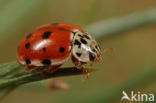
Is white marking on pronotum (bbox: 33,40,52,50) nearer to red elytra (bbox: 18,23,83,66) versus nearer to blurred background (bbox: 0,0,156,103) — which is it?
red elytra (bbox: 18,23,83,66)

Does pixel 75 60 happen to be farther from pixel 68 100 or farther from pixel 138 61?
pixel 138 61

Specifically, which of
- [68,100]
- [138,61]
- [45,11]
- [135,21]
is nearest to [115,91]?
[68,100]

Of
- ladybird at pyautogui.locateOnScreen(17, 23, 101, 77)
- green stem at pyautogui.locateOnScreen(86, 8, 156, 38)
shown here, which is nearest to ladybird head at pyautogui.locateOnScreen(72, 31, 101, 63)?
ladybird at pyautogui.locateOnScreen(17, 23, 101, 77)

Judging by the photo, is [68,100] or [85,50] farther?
[68,100]

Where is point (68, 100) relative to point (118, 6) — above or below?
below

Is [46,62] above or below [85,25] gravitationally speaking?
below

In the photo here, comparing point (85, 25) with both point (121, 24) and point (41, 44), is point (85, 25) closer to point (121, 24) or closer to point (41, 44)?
point (121, 24)

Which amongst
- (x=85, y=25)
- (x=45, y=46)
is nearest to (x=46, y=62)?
(x=45, y=46)
